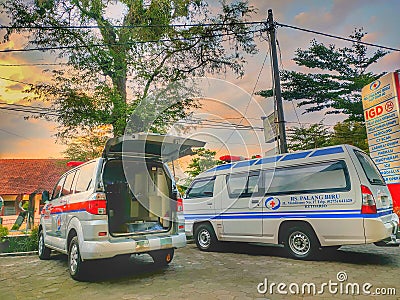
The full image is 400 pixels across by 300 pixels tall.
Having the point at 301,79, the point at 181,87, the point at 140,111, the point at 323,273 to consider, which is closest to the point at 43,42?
the point at 140,111

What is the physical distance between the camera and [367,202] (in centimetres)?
517

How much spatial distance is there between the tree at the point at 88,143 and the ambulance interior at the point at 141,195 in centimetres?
621

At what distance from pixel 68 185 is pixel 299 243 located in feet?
14.6

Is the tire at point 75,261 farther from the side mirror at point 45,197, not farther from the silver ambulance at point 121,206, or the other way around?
the side mirror at point 45,197

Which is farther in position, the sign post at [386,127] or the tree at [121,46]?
the tree at [121,46]

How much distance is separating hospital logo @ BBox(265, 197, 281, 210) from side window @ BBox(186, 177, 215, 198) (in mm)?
1615

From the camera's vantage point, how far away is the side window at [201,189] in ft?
25.6

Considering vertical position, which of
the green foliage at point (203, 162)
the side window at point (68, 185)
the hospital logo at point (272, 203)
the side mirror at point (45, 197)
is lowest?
the hospital logo at point (272, 203)

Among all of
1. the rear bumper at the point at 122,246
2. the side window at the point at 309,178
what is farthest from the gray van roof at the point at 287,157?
the rear bumper at the point at 122,246

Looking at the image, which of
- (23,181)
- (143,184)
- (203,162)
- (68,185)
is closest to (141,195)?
(143,184)

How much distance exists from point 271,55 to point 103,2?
251 inches

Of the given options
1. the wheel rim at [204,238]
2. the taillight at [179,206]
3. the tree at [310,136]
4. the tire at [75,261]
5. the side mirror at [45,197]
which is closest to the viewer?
the tire at [75,261]

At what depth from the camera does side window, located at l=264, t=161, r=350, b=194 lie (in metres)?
5.56

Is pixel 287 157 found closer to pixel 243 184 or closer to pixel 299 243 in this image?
pixel 243 184
